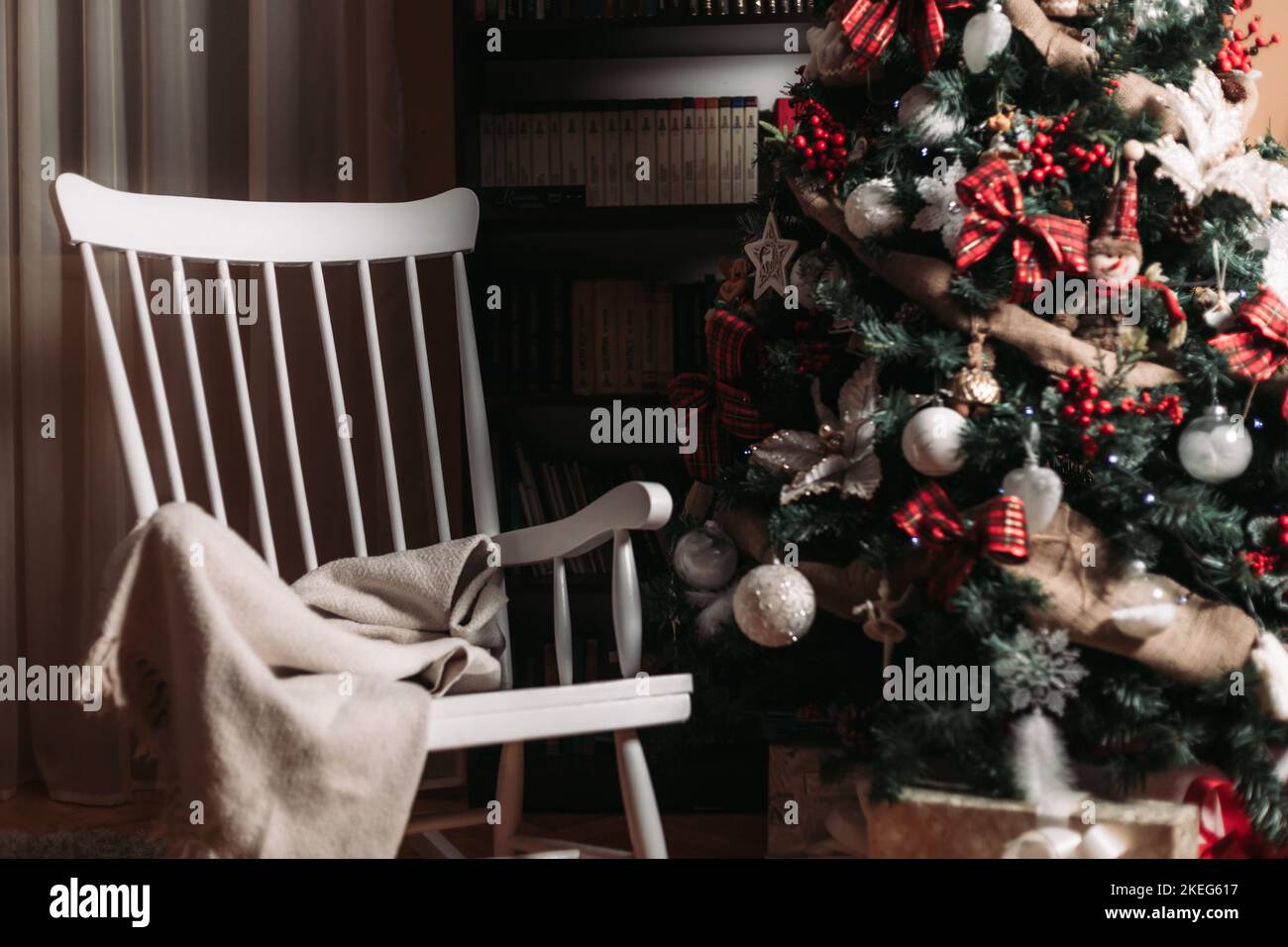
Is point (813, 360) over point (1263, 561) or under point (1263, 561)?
over

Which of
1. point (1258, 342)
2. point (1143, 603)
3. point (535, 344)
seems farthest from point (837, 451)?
point (535, 344)

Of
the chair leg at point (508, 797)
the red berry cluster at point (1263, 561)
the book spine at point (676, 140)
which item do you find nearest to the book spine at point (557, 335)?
the book spine at point (676, 140)

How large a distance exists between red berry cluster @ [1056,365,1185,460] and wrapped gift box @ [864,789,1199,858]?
342mm

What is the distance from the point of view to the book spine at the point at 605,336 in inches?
63.6

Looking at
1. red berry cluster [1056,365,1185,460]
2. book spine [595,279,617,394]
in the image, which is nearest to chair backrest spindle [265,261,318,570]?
book spine [595,279,617,394]

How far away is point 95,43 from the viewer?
1.55 metres

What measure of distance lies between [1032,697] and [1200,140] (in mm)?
609

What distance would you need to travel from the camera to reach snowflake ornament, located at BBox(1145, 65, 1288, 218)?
1.06 m

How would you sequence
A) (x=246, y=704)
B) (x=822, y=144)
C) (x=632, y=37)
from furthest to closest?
(x=632, y=37) < (x=822, y=144) < (x=246, y=704)

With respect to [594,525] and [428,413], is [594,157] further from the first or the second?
[594,525]

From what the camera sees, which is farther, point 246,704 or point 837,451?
point 837,451

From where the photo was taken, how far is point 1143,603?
97 centimetres

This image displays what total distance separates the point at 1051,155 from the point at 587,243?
2.66ft

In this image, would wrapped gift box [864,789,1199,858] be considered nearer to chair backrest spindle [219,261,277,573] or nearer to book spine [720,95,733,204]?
chair backrest spindle [219,261,277,573]
